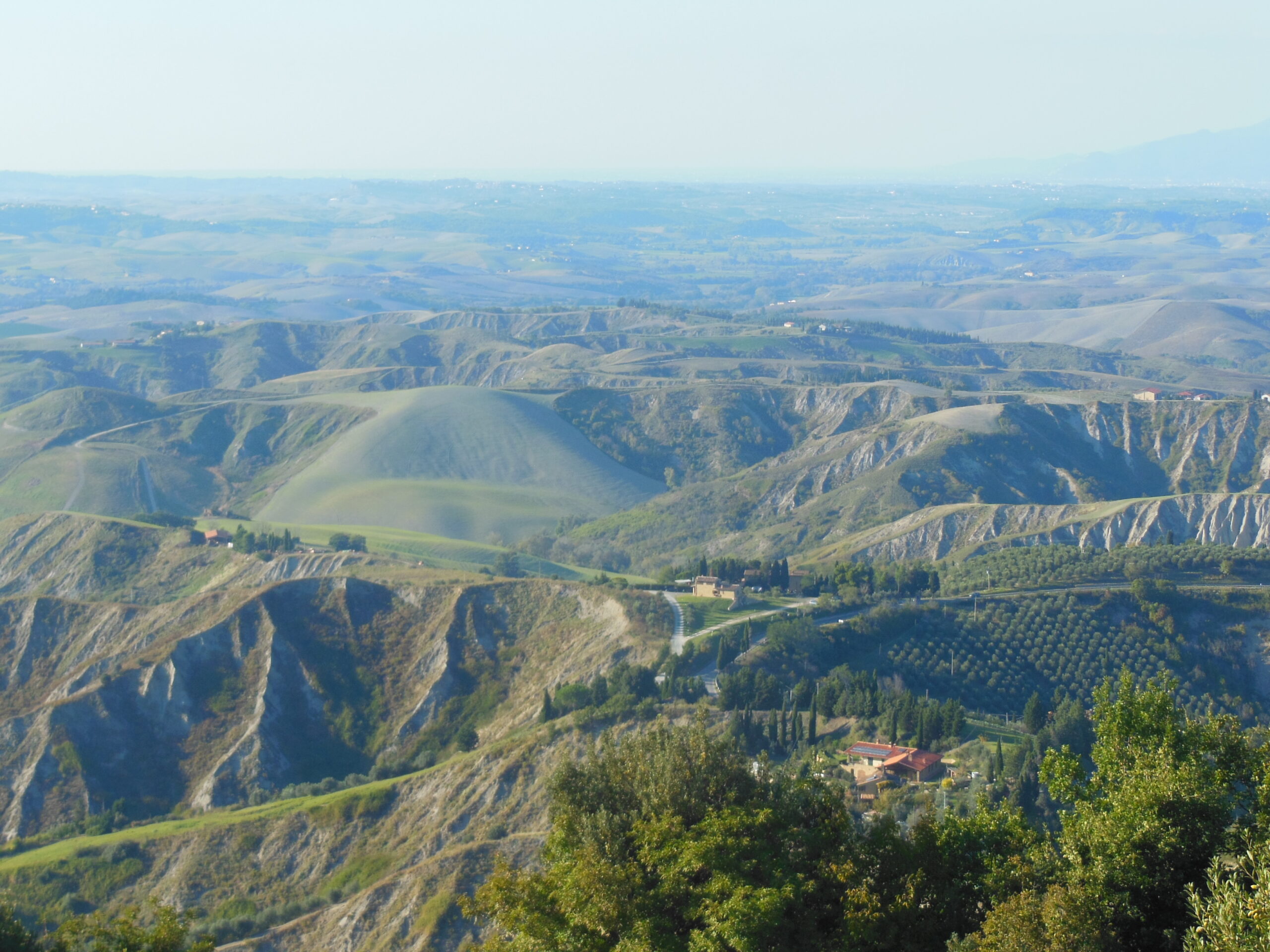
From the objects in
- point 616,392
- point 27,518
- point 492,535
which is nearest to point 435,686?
point 492,535

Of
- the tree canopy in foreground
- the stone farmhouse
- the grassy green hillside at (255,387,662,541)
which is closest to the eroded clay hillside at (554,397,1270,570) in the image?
the grassy green hillside at (255,387,662,541)

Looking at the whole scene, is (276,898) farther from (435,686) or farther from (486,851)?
(435,686)

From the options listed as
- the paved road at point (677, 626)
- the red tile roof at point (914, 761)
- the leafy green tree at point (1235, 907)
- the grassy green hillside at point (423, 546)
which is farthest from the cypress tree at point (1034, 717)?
the leafy green tree at point (1235, 907)

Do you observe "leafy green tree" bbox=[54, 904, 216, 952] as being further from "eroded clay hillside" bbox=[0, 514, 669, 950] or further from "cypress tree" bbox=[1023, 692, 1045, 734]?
"cypress tree" bbox=[1023, 692, 1045, 734]

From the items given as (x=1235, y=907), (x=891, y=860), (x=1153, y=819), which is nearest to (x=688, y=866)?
(x=891, y=860)

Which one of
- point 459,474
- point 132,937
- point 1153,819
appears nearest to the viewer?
point 1153,819

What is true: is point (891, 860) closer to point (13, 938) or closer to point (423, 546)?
point (13, 938)

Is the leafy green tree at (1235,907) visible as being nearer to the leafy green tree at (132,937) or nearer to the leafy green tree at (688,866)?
the leafy green tree at (688,866)

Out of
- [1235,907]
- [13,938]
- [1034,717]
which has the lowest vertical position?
[1034,717]

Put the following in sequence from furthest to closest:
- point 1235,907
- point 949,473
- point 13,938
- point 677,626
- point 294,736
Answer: point 949,473, point 677,626, point 294,736, point 13,938, point 1235,907

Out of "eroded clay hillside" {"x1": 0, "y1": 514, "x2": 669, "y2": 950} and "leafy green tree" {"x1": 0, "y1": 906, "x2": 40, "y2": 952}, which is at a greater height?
"leafy green tree" {"x1": 0, "y1": 906, "x2": 40, "y2": 952}
